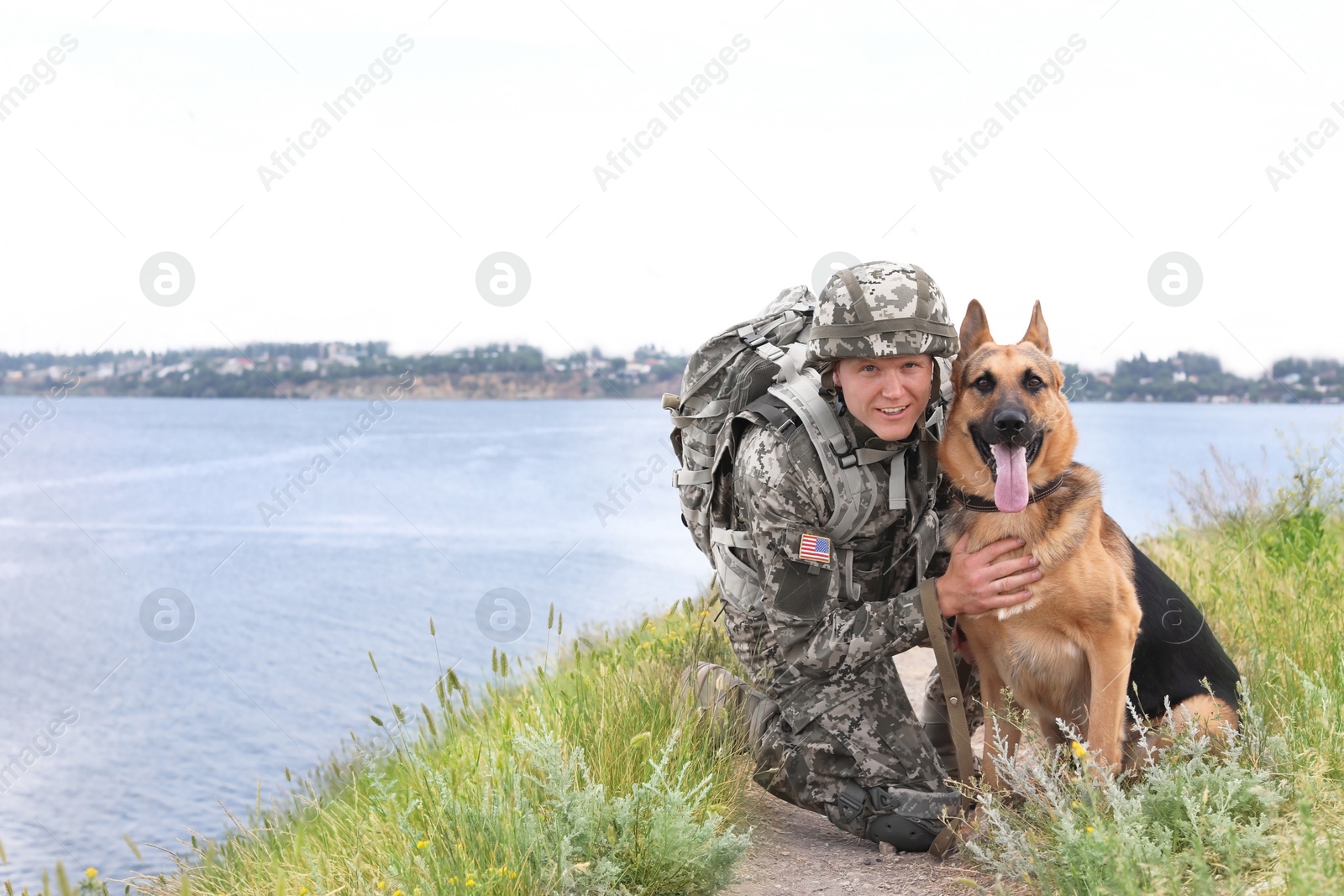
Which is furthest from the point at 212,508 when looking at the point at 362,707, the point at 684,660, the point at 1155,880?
the point at 1155,880

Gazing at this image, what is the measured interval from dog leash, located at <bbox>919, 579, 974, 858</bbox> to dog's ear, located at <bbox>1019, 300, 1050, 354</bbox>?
99 centimetres

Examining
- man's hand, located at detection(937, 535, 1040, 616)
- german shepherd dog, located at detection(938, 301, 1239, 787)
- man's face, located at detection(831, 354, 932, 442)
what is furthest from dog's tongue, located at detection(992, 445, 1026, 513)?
man's face, located at detection(831, 354, 932, 442)

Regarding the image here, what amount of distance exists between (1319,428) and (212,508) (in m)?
37.8

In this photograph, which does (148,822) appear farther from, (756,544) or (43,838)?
(756,544)

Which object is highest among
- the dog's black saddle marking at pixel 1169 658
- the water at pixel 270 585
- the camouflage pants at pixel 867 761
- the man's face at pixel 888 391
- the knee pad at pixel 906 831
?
the man's face at pixel 888 391

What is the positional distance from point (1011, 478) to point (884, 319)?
0.74 m

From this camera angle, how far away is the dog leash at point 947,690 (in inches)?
144

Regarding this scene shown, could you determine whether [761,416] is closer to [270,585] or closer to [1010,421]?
[1010,421]

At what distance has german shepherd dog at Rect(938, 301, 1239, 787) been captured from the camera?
11.4ft

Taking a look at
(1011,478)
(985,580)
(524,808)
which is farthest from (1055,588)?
(524,808)

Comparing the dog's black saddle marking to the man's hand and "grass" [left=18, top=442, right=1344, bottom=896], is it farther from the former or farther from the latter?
the man's hand

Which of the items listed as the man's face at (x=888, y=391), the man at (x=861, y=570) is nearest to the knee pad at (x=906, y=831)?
the man at (x=861, y=570)

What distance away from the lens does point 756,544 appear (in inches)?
153

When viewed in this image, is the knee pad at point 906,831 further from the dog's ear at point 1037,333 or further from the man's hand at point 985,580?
the dog's ear at point 1037,333
